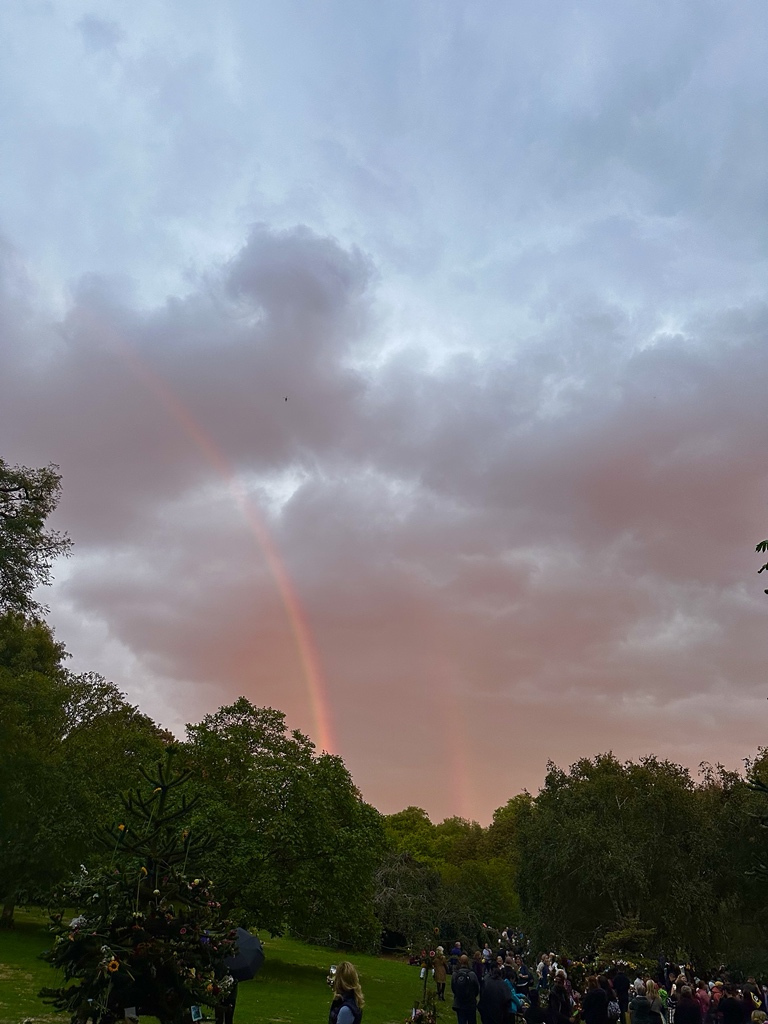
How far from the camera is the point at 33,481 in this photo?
101ft

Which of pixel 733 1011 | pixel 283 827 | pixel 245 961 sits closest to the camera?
pixel 245 961

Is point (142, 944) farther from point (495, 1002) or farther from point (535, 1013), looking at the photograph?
point (535, 1013)

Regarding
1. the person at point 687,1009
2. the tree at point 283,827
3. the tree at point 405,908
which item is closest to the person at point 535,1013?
the person at point 687,1009

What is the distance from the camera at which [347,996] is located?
9.26 metres

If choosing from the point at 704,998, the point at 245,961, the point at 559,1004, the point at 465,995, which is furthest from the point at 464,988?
the point at 245,961

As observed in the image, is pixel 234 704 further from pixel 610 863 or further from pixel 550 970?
pixel 610 863

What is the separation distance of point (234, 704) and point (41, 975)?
15039 mm

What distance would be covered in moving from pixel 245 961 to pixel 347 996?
357 cm

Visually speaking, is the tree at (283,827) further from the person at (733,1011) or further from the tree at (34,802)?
the person at (733,1011)

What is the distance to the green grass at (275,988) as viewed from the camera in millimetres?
20500

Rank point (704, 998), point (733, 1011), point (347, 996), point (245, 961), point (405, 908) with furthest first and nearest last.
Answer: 1. point (405, 908)
2. point (704, 998)
3. point (733, 1011)
4. point (245, 961)
5. point (347, 996)

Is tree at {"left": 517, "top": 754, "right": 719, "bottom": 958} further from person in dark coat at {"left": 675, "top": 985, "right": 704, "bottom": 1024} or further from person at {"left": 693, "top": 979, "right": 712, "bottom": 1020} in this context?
person in dark coat at {"left": 675, "top": 985, "right": 704, "bottom": 1024}

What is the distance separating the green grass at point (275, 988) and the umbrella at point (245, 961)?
7195 millimetres

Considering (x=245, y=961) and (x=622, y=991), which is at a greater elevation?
(x=245, y=961)
